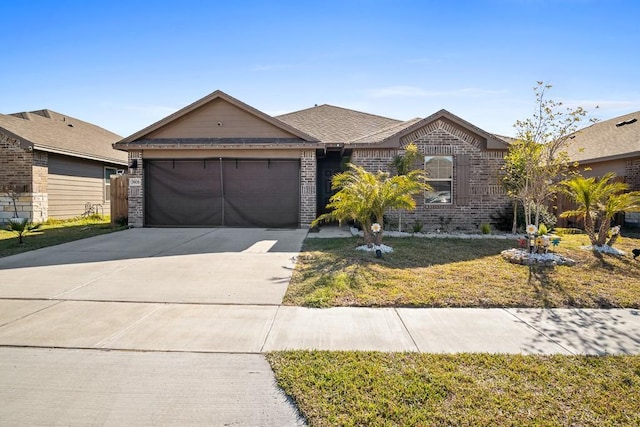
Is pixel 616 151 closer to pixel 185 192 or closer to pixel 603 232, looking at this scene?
pixel 603 232

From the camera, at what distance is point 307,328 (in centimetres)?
396

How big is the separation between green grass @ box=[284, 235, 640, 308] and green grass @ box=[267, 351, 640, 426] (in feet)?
5.15

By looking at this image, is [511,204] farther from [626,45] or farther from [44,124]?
[44,124]

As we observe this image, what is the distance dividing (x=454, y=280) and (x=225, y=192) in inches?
352

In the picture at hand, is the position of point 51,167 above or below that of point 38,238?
above

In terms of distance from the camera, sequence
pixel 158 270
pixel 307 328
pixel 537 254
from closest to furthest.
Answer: pixel 307 328 < pixel 158 270 < pixel 537 254

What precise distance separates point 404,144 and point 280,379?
10159 millimetres

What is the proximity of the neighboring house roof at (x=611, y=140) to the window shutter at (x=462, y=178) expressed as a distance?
4.63 metres

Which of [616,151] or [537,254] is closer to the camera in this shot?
[537,254]

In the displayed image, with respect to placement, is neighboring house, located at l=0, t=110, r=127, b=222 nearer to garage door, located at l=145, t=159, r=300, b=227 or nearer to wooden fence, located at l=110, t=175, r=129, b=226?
wooden fence, located at l=110, t=175, r=129, b=226

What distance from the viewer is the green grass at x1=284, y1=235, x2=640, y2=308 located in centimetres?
489

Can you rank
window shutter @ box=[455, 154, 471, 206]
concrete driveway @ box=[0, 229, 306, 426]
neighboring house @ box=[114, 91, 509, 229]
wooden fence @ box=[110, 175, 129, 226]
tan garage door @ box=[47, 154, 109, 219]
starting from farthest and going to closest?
tan garage door @ box=[47, 154, 109, 219] < wooden fence @ box=[110, 175, 129, 226] < neighboring house @ box=[114, 91, 509, 229] < window shutter @ box=[455, 154, 471, 206] < concrete driveway @ box=[0, 229, 306, 426]

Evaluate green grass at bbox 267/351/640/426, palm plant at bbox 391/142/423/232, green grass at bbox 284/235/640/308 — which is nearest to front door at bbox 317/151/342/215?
palm plant at bbox 391/142/423/232

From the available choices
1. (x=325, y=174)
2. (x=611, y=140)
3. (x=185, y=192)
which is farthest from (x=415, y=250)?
(x=611, y=140)
